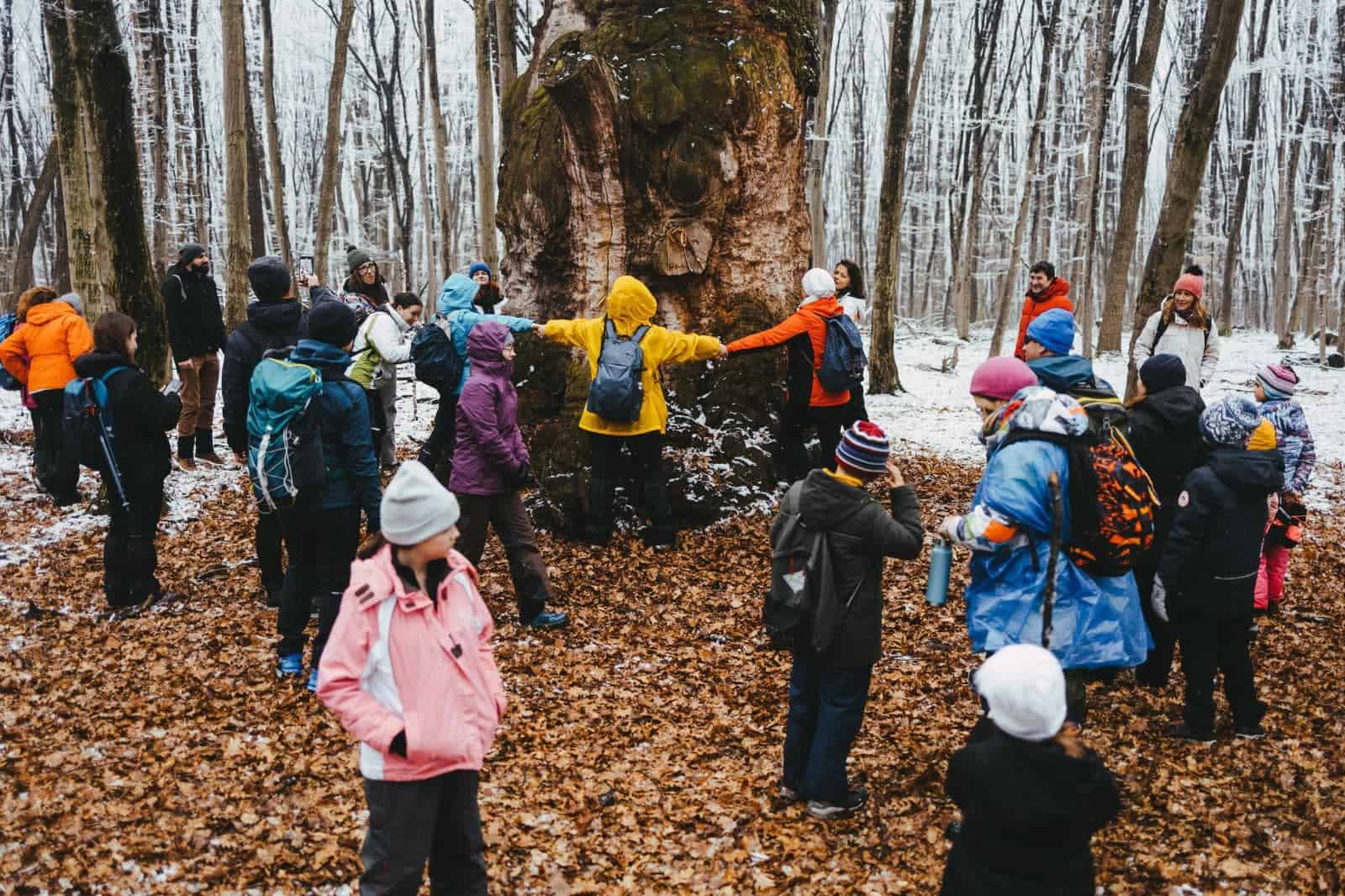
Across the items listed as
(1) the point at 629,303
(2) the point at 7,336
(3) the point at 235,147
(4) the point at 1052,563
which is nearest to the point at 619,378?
(1) the point at 629,303

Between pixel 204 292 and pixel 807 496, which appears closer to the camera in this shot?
pixel 807 496

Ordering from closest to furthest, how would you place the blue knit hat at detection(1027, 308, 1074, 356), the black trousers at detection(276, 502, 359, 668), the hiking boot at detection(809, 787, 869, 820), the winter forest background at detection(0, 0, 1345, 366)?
the hiking boot at detection(809, 787, 869, 820) → the blue knit hat at detection(1027, 308, 1074, 356) → the black trousers at detection(276, 502, 359, 668) → the winter forest background at detection(0, 0, 1345, 366)

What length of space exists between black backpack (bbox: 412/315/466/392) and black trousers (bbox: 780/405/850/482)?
118 inches

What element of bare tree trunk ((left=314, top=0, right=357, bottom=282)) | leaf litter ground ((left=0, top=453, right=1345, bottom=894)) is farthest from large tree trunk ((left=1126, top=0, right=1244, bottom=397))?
bare tree trunk ((left=314, top=0, right=357, bottom=282))

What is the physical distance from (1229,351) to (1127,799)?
1004 inches

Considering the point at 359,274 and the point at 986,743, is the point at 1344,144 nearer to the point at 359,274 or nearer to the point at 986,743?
the point at 359,274

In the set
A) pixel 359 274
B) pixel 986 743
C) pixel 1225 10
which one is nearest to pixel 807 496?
pixel 986 743

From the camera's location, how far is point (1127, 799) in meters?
A: 4.19

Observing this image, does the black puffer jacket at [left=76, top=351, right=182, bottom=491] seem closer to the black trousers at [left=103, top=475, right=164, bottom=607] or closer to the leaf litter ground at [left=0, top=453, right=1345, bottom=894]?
the black trousers at [left=103, top=475, right=164, bottom=607]

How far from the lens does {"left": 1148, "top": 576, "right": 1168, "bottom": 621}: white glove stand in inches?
185

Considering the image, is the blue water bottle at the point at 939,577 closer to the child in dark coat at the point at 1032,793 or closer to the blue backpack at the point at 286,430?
the child in dark coat at the point at 1032,793

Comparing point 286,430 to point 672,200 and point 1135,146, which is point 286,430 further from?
point 1135,146

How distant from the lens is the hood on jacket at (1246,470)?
4512mm

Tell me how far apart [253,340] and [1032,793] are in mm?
6143
